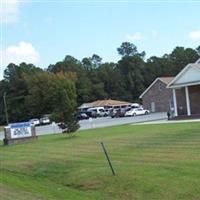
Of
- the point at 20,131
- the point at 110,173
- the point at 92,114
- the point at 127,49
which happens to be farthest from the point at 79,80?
the point at 110,173

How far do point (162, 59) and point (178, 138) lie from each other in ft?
367

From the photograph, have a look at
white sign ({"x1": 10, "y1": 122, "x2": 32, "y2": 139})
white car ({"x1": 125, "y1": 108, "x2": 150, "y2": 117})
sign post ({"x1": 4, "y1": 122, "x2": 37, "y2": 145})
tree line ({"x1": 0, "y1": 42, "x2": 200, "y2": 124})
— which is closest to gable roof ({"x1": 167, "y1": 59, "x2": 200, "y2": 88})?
sign post ({"x1": 4, "y1": 122, "x2": 37, "y2": 145})

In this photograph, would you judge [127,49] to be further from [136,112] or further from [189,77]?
[189,77]

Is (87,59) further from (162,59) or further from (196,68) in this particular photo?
(196,68)

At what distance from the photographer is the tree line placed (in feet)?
384

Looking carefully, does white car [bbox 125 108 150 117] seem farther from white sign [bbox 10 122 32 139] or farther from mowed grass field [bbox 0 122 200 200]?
mowed grass field [bbox 0 122 200 200]

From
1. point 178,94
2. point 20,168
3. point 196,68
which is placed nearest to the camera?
point 20,168

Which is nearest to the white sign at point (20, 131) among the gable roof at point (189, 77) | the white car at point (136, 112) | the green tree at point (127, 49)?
the gable roof at point (189, 77)

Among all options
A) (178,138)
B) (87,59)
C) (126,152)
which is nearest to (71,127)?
(178,138)

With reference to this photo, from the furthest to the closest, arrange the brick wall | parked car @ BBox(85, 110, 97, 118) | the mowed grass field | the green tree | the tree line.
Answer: the green tree
the tree line
parked car @ BBox(85, 110, 97, 118)
the brick wall
the mowed grass field

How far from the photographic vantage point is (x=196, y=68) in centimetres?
5631

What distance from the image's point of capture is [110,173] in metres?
17.5

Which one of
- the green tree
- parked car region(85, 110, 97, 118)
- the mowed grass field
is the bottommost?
the mowed grass field

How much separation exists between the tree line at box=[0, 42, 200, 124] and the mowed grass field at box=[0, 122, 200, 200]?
86.9 m
